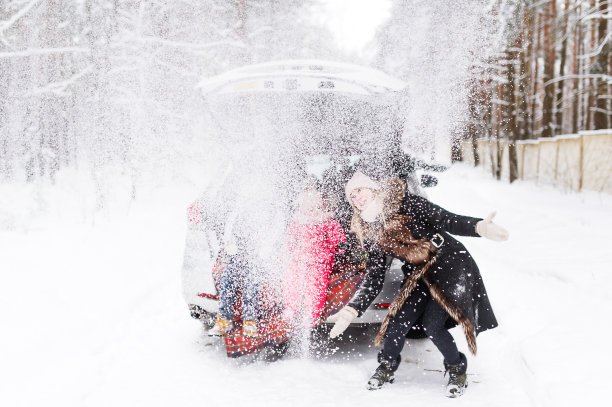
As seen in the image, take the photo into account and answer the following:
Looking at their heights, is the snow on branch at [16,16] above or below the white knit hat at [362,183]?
above

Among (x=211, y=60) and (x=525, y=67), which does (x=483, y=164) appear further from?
(x=211, y=60)

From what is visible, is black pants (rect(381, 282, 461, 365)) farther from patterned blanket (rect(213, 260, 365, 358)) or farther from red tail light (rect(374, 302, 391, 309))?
patterned blanket (rect(213, 260, 365, 358))

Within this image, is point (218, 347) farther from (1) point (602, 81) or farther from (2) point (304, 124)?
(1) point (602, 81)

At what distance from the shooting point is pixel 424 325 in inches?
128

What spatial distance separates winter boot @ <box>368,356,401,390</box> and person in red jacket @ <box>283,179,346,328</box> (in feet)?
1.84

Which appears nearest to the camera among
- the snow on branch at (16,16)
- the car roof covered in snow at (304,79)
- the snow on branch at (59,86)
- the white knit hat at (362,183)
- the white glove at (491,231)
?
the white glove at (491,231)

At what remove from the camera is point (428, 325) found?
322 cm

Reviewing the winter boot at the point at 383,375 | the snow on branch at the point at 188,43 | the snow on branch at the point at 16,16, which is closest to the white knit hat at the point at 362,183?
the winter boot at the point at 383,375

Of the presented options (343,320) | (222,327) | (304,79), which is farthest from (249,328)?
(304,79)

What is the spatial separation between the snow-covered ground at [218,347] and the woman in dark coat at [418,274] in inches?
12.9

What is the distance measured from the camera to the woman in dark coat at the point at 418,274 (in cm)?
314

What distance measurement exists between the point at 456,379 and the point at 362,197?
1.27m

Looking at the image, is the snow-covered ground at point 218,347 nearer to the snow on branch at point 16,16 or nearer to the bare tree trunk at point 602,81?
the snow on branch at point 16,16

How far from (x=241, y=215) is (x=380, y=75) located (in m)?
1.52
